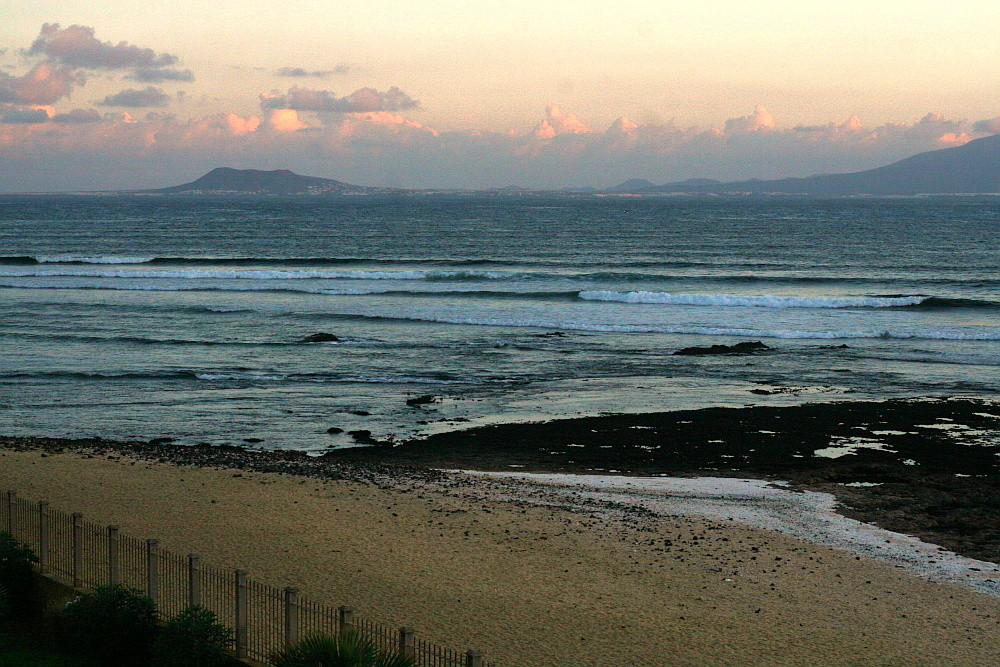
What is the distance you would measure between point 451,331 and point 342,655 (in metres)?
32.3

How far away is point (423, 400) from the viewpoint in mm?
26531

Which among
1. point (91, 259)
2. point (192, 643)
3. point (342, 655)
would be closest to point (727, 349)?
point (192, 643)

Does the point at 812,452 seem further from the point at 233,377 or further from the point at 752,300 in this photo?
the point at 752,300

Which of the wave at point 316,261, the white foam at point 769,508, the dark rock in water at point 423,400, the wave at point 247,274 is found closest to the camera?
the white foam at point 769,508

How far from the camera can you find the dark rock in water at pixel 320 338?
37.3 meters

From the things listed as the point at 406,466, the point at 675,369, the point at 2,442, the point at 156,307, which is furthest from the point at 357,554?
the point at 156,307

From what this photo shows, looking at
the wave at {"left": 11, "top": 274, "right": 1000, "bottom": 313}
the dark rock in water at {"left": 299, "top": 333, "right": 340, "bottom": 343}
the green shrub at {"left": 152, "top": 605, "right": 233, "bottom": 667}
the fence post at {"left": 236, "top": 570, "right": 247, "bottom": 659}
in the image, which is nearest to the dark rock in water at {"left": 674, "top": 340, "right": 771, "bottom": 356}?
the dark rock in water at {"left": 299, "top": 333, "right": 340, "bottom": 343}

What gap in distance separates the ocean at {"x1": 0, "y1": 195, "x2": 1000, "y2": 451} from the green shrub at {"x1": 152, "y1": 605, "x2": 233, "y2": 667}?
468 inches

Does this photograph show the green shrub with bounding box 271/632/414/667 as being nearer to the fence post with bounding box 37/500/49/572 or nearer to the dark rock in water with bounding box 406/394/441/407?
the fence post with bounding box 37/500/49/572

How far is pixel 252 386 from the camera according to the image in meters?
28.6

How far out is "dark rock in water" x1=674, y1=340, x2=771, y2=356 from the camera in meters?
35.0

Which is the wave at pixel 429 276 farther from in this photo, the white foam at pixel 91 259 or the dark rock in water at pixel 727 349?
the dark rock in water at pixel 727 349

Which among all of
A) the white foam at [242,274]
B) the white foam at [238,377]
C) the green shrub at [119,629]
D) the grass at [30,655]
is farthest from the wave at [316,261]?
the green shrub at [119,629]

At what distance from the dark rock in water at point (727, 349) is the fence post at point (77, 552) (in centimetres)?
2538
